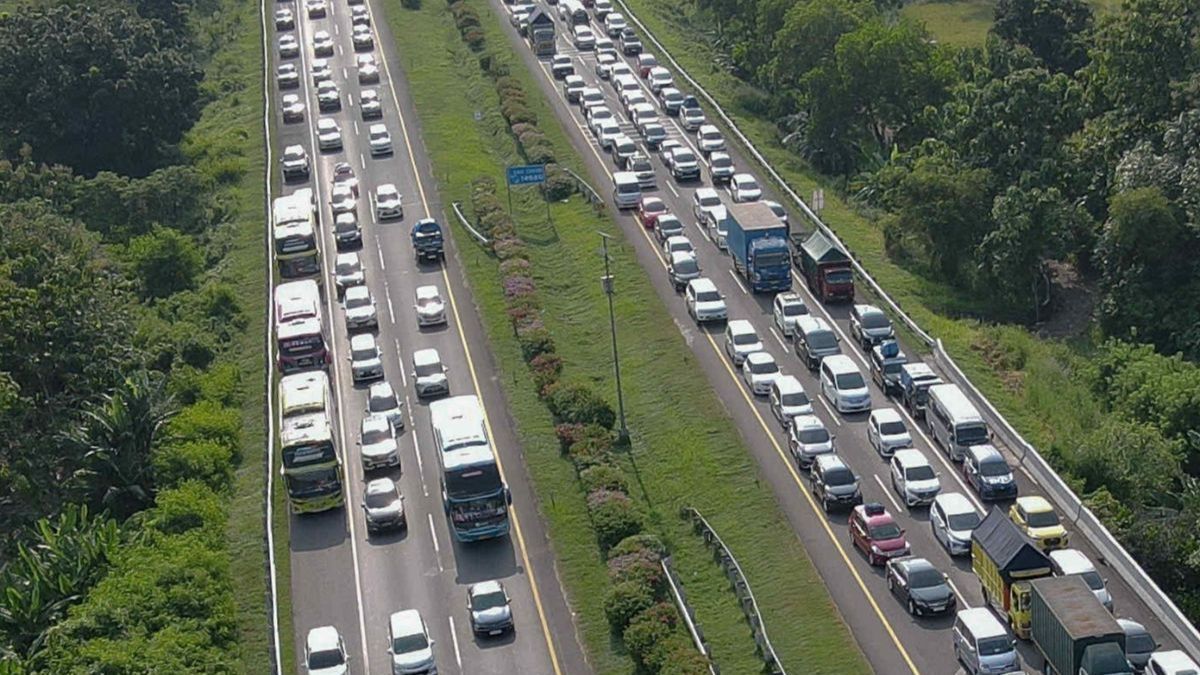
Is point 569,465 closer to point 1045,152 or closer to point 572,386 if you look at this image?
point 572,386

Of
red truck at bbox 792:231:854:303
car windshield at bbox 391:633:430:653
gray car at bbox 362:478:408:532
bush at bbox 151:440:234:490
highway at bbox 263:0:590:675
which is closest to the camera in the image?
car windshield at bbox 391:633:430:653

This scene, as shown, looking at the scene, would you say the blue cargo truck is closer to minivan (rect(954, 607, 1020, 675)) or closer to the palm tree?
the palm tree

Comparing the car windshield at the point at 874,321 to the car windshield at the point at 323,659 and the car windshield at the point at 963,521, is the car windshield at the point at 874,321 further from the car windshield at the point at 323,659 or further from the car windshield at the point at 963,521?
the car windshield at the point at 323,659

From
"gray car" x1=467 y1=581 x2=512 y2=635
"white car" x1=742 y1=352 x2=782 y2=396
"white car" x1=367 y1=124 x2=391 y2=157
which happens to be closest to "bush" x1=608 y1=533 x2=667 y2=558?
"gray car" x1=467 y1=581 x2=512 y2=635

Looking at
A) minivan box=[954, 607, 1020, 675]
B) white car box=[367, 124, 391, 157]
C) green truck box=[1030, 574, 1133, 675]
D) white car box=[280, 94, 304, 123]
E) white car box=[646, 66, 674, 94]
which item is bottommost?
white car box=[280, 94, 304, 123]

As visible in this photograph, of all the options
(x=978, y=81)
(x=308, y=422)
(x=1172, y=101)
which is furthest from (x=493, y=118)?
(x=308, y=422)

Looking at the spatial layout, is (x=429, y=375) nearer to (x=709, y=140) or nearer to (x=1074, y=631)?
(x=1074, y=631)

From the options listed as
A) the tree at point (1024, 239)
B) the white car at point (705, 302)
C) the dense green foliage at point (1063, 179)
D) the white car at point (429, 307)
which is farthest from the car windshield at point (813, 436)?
the tree at point (1024, 239)

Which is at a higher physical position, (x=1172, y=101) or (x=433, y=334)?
(x=1172, y=101)
